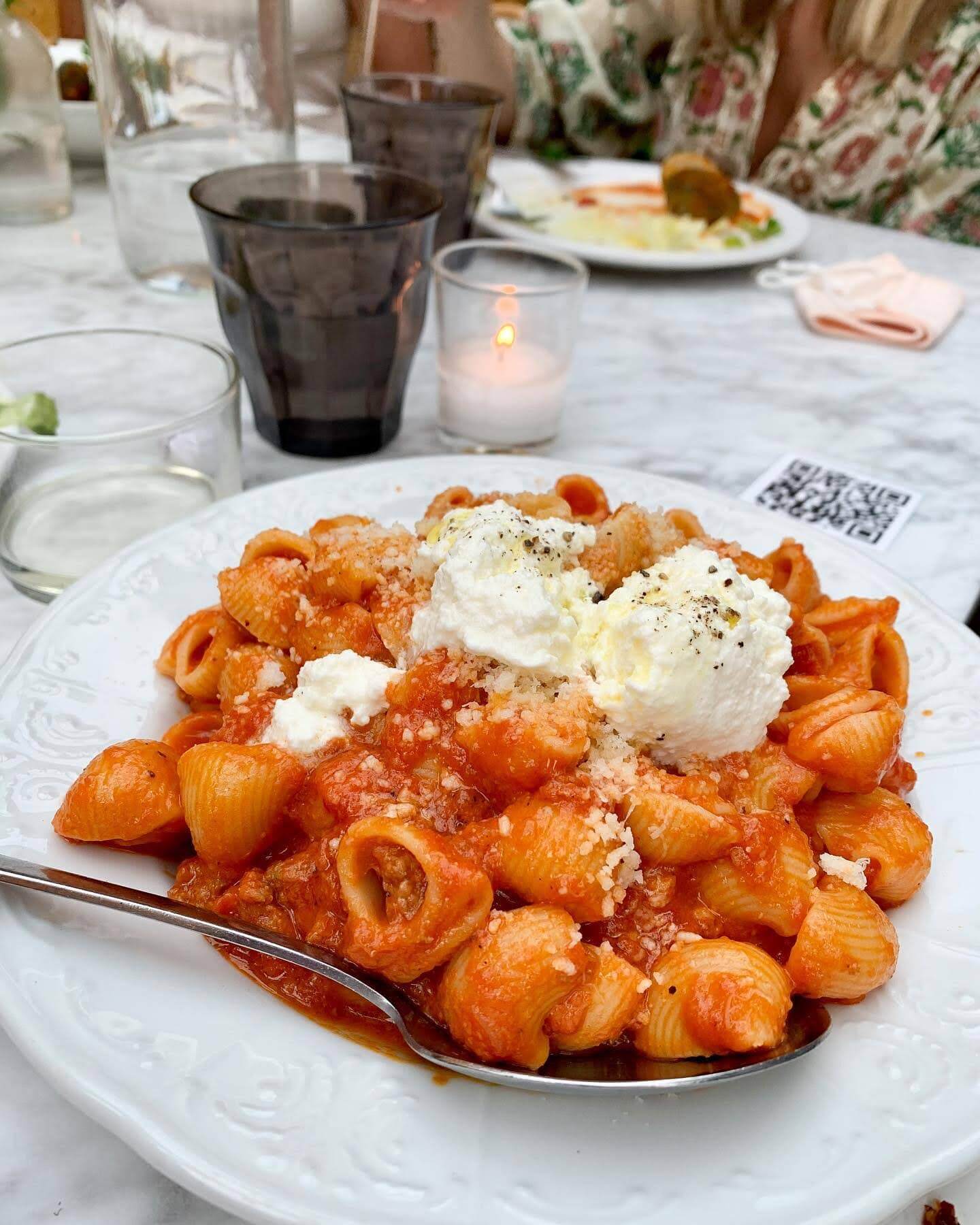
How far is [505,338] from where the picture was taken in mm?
2059

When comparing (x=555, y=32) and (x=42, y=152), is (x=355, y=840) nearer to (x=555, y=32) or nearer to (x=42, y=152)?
(x=42, y=152)

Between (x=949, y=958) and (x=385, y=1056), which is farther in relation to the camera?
(x=949, y=958)

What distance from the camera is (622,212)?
3385mm

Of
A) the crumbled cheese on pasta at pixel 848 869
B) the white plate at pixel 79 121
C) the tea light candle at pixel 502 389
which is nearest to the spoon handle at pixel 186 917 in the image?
the crumbled cheese on pasta at pixel 848 869

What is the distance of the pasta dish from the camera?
3.17ft

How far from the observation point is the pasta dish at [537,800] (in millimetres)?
965

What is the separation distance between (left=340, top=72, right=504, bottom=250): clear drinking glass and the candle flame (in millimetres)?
616

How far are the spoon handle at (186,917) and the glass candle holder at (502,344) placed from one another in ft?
4.52

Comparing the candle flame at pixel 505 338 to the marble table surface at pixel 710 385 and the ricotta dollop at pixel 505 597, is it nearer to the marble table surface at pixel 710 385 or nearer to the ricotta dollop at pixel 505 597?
the marble table surface at pixel 710 385

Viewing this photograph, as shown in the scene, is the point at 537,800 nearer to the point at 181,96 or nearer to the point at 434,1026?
the point at 434,1026

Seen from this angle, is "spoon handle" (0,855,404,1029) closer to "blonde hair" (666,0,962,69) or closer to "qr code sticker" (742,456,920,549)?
"qr code sticker" (742,456,920,549)

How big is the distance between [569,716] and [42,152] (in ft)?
9.17

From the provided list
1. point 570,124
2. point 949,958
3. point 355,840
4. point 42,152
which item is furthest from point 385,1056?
point 570,124

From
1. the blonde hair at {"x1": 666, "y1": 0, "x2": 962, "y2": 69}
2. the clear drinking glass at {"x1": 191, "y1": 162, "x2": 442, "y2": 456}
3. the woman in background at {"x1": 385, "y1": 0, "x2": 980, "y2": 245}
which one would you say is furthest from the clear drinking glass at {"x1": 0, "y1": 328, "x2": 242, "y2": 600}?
the blonde hair at {"x1": 666, "y1": 0, "x2": 962, "y2": 69}
